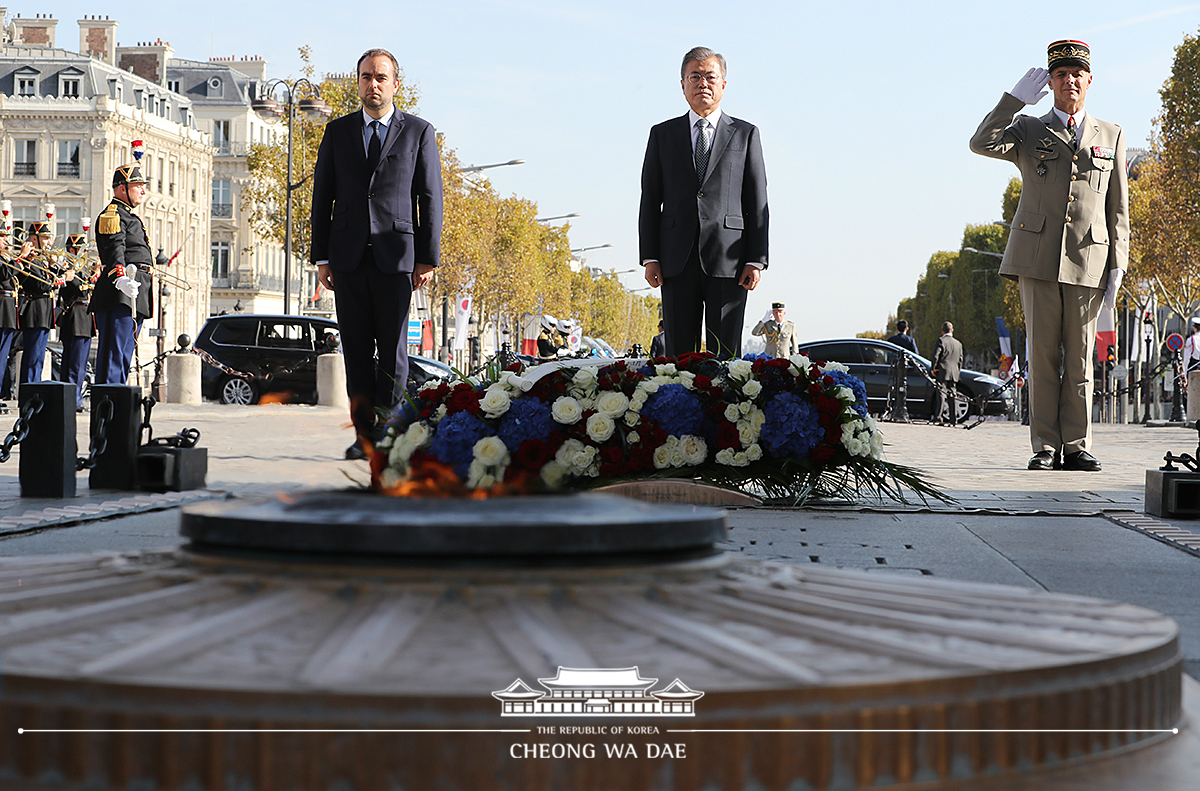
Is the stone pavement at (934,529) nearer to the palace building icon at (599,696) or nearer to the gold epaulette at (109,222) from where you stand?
the palace building icon at (599,696)

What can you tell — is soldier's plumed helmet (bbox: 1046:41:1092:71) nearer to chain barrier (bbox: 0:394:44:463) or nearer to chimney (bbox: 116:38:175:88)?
chain barrier (bbox: 0:394:44:463)

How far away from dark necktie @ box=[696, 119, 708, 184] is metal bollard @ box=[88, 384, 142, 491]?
295 centimetres

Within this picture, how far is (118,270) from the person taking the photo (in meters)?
11.8

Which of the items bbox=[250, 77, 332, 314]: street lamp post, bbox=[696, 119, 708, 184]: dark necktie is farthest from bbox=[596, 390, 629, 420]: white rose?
bbox=[250, 77, 332, 314]: street lamp post

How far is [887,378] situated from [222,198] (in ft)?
204

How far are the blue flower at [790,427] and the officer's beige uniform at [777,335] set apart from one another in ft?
60.2

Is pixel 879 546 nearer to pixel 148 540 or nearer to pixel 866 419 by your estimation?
pixel 866 419

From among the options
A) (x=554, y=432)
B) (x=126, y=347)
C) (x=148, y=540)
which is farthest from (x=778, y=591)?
(x=126, y=347)

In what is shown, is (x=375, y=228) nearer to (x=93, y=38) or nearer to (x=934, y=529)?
(x=934, y=529)

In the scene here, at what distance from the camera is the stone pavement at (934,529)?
3.27 meters

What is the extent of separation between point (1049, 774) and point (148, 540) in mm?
3239

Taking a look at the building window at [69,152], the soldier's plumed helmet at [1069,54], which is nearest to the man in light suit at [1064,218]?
the soldier's plumed helmet at [1069,54]

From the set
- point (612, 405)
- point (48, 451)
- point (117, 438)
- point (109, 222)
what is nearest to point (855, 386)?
point (612, 405)

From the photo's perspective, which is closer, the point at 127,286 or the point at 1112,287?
the point at 1112,287
